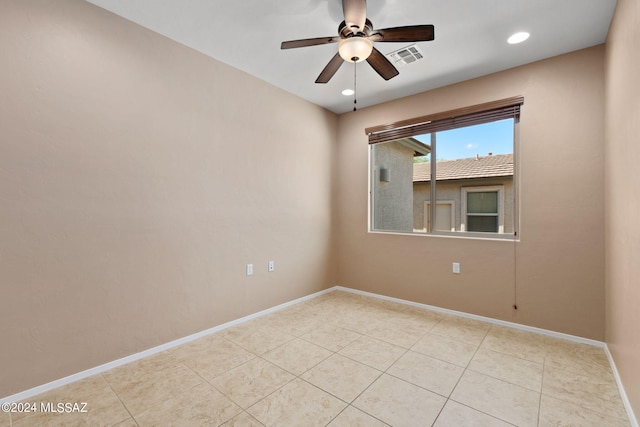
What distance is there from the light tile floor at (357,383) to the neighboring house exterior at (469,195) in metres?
1.12

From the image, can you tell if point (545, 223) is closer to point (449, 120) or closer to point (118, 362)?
point (449, 120)

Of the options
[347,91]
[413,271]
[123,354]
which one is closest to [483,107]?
[347,91]

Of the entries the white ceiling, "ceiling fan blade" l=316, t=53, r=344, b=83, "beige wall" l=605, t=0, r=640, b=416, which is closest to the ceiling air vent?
the white ceiling

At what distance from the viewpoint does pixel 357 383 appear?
1960 millimetres

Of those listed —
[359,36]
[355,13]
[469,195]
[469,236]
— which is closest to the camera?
[355,13]

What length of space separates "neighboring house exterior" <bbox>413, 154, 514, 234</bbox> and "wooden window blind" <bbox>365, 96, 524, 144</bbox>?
1.33ft

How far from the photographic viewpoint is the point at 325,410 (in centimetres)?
170

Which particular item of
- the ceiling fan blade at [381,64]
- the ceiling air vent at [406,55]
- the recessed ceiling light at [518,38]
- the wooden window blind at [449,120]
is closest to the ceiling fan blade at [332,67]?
the ceiling fan blade at [381,64]

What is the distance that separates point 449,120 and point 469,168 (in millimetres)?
601

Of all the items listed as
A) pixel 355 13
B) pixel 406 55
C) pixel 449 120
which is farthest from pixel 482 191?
pixel 355 13

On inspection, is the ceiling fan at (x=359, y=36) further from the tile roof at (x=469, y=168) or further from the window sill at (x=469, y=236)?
the window sill at (x=469, y=236)

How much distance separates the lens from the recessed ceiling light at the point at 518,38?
92.5 inches

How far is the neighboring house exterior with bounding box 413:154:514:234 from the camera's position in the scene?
3055 millimetres

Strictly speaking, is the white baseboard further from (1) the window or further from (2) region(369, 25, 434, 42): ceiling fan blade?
(2) region(369, 25, 434, 42): ceiling fan blade
